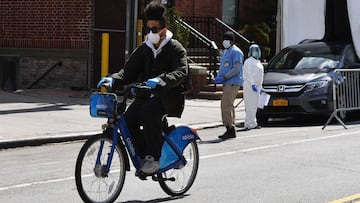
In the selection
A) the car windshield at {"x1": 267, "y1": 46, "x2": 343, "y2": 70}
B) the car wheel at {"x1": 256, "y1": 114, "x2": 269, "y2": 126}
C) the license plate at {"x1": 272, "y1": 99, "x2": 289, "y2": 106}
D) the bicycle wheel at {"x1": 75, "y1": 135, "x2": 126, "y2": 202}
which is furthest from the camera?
the car windshield at {"x1": 267, "y1": 46, "x2": 343, "y2": 70}

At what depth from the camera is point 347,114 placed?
611 inches

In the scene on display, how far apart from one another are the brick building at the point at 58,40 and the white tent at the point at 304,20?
174 inches

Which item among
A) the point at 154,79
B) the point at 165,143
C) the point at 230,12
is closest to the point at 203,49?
the point at 230,12

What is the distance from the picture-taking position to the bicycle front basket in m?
6.54

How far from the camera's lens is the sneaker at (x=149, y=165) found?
22.4ft

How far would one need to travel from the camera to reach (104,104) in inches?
258

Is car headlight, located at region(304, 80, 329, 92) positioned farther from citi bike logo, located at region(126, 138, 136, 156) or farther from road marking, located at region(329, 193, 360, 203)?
citi bike logo, located at region(126, 138, 136, 156)

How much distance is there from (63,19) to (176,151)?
43.7 ft

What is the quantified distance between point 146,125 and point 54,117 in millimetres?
7454

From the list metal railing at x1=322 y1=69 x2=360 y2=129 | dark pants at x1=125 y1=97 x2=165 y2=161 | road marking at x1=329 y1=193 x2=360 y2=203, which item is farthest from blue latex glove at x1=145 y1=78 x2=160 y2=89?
metal railing at x1=322 y1=69 x2=360 y2=129

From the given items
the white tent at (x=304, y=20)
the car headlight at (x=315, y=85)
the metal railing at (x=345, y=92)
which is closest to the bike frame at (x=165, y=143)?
the metal railing at (x=345, y=92)

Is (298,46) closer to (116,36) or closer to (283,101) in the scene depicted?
(283,101)

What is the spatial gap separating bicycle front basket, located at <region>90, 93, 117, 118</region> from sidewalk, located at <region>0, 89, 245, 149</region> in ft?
15.5

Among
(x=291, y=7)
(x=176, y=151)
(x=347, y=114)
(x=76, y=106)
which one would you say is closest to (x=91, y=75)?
(x=76, y=106)
